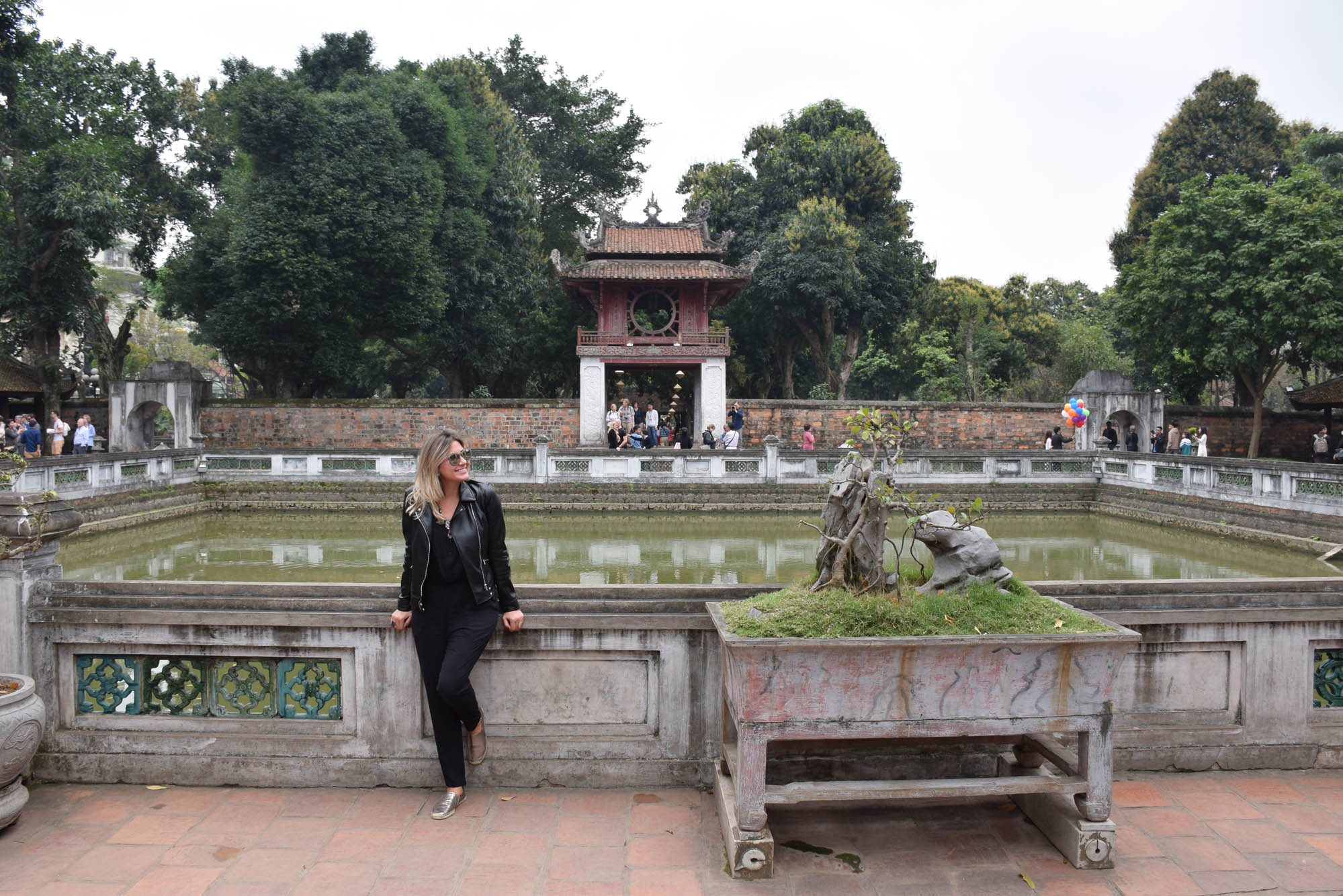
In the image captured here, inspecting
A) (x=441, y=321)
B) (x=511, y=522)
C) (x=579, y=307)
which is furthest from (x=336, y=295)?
(x=511, y=522)

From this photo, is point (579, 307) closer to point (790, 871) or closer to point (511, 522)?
point (511, 522)

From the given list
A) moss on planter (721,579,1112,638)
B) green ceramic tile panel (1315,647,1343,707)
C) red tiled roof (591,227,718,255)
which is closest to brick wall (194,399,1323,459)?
red tiled roof (591,227,718,255)

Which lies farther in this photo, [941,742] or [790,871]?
[941,742]

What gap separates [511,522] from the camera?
14523mm

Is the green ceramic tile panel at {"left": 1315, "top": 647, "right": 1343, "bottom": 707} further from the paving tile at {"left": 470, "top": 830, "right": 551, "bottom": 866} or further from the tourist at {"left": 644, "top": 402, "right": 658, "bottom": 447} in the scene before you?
the tourist at {"left": 644, "top": 402, "right": 658, "bottom": 447}

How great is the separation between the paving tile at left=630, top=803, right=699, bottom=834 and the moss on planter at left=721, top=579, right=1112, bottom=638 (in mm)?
750

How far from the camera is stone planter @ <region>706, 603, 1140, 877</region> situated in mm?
2578

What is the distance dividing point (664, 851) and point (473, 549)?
1.23 m

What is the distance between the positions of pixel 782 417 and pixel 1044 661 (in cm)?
2027

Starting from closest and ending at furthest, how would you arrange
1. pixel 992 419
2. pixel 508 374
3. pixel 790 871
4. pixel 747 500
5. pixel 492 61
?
pixel 790 871 < pixel 747 500 < pixel 992 419 < pixel 508 374 < pixel 492 61

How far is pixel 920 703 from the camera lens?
2641 mm

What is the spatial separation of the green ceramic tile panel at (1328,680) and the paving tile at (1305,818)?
0.57m

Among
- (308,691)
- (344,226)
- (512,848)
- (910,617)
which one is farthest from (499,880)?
(344,226)

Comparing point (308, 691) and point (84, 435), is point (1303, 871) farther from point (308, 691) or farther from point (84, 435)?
point (84, 435)
